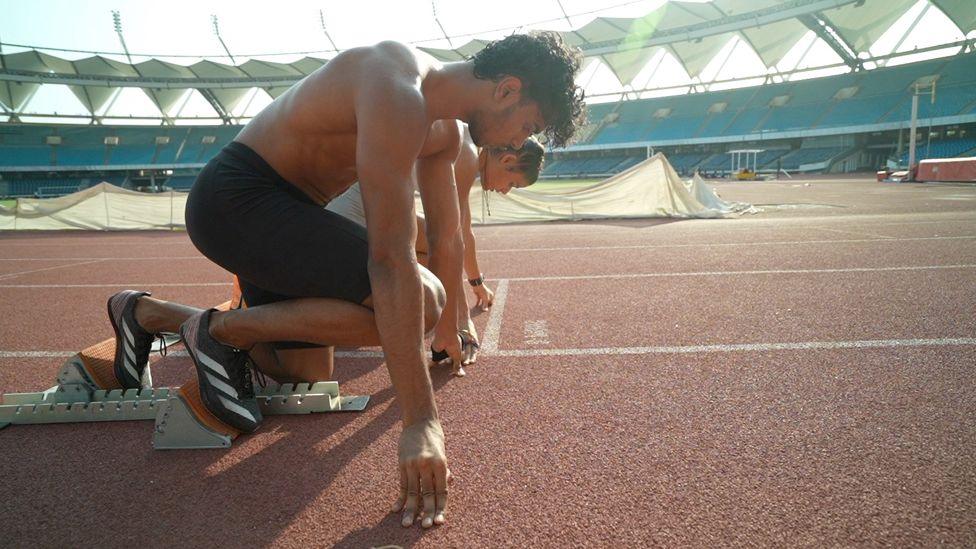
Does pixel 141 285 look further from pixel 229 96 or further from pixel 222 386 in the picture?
pixel 229 96

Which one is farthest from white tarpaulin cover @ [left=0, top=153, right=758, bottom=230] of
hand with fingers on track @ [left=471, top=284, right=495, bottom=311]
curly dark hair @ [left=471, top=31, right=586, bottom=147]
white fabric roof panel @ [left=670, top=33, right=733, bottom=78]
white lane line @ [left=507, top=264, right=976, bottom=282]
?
white fabric roof panel @ [left=670, top=33, right=733, bottom=78]

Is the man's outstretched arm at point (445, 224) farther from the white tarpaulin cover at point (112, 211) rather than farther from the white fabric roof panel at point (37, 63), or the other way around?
the white fabric roof panel at point (37, 63)

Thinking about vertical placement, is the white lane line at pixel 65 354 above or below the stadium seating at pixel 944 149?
below

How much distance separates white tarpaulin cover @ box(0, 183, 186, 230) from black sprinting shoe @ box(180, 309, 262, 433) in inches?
544

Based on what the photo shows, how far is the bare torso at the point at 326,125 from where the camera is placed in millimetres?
1902

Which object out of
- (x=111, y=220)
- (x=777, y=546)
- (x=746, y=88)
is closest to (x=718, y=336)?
(x=777, y=546)

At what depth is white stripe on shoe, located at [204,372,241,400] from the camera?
7.21 feet

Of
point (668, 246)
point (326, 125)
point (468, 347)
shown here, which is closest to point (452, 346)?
point (468, 347)

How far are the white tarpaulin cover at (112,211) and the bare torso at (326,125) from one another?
13.8 m

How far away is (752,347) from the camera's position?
3154 millimetres

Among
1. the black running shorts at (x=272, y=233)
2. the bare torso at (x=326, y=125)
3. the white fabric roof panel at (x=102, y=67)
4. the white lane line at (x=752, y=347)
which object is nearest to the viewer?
the bare torso at (x=326, y=125)

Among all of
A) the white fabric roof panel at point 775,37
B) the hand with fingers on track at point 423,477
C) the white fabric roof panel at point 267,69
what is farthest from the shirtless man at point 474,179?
the white fabric roof panel at point 267,69

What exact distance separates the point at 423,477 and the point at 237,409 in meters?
1.00

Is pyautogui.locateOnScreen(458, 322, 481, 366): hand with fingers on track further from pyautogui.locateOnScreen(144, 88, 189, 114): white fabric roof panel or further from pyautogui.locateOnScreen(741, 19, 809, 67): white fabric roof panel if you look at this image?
pyautogui.locateOnScreen(144, 88, 189, 114): white fabric roof panel
